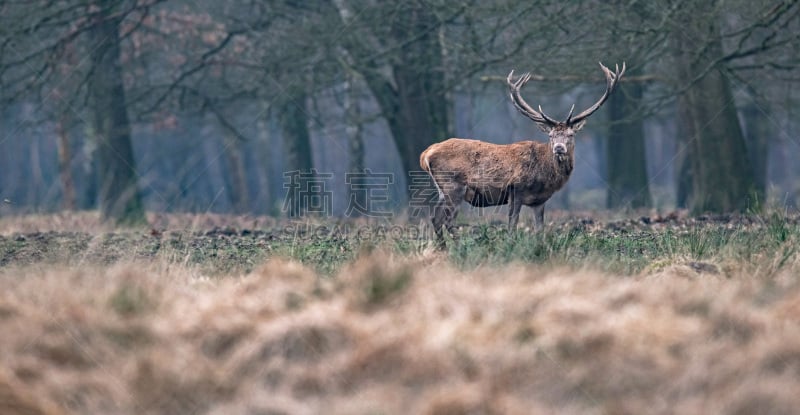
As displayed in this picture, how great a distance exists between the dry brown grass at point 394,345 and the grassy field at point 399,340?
0.03 feet

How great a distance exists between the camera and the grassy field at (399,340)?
5512 mm

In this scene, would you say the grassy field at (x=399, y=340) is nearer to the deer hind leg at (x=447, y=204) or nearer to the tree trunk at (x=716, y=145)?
the deer hind leg at (x=447, y=204)

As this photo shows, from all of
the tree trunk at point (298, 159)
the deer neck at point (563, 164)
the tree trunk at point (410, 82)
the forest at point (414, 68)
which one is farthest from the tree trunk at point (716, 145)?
the tree trunk at point (298, 159)

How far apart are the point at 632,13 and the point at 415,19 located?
369 cm

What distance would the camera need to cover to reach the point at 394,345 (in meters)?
5.89

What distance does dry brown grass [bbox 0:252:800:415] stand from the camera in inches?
217

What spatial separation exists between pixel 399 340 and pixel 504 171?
5172 millimetres

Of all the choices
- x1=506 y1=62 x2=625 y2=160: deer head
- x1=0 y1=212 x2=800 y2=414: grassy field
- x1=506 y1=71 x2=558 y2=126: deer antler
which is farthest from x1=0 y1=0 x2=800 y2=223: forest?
x1=0 y1=212 x2=800 y2=414: grassy field

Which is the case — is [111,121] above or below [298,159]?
above

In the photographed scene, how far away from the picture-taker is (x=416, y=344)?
592 cm

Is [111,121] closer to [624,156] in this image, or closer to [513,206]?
[513,206]

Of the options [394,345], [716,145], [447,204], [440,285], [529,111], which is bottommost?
[394,345]

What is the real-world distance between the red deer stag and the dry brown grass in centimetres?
392

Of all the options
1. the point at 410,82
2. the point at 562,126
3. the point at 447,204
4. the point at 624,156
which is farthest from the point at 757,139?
the point at 447,204
